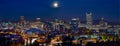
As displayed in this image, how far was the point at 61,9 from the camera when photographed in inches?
96.5

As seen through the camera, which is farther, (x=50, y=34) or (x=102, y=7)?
(x=102, y=7)

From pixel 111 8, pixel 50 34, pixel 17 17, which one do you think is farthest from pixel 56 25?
pixel 111 8

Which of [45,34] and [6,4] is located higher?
[6,4]

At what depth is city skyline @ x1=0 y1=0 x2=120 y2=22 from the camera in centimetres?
227

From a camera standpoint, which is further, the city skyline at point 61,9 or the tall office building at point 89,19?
the tall office building at point 89,19

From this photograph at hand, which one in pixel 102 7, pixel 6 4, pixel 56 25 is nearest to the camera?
pixel 6 4

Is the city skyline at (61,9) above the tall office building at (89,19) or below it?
above

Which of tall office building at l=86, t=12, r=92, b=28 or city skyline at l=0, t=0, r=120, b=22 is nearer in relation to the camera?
city skyline at l=0, t=0, r=120, b=22

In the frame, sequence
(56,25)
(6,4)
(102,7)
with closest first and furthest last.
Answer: (6,4) < (56,25) < (102,7)

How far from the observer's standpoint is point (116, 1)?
2.58 m

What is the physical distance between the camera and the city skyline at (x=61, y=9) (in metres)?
2.27

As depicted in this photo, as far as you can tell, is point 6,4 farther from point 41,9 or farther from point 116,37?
point 116,37

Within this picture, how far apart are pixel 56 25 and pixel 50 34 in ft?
0.38

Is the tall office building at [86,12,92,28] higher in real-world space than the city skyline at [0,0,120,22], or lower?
lower
